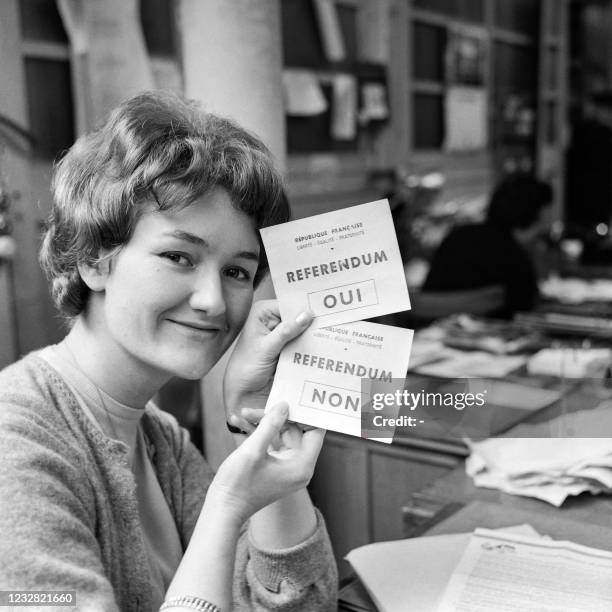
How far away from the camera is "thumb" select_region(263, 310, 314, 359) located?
0.91 meters

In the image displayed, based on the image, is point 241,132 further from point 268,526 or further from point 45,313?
point 45,313

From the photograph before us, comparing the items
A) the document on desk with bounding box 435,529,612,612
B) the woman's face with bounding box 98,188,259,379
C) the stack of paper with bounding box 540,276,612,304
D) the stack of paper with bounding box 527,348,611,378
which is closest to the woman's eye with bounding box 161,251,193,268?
the woman's face with bounding box 98,188,259,379

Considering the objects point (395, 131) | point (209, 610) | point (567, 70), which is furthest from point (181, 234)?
point (567, 70)

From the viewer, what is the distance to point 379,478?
2111mm

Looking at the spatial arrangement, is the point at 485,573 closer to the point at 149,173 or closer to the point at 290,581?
the point at 290,581

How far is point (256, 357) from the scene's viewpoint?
964 mm

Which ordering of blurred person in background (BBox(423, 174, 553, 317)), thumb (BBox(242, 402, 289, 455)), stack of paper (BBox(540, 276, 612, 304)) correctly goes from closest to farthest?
thumb (BBox(242, 402, 289, 455)) < blurred person in background (BBox(423, 174, 553, 317)) < stack of paper (BBox(540, 276, 612, 304))

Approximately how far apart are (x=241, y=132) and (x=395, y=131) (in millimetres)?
4168

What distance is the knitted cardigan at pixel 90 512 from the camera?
2.66ft

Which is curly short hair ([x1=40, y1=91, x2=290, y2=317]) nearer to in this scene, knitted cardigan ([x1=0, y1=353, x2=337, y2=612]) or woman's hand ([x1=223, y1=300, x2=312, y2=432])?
woman's hand ([x1=223, y1=300, x2=312, y2=432])

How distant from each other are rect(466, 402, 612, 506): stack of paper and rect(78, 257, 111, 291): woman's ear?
0.70 metres

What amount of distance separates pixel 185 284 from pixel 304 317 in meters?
0.15

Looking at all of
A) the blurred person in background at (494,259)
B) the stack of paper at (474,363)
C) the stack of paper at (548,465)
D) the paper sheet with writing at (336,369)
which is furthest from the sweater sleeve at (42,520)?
the blurred person in background at (494,259)

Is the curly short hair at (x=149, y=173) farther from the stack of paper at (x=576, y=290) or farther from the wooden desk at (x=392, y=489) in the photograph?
the stack of paper at (x=576, y=290)
